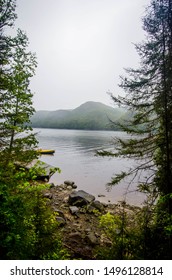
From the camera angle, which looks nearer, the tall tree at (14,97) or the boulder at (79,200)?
the tall tree at (14,97)

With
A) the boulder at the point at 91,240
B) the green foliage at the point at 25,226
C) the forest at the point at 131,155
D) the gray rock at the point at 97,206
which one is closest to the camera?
the green foliage at the point at 25,226

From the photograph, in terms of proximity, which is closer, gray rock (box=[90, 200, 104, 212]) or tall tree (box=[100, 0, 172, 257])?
tall tree (box=[100, 0, 172, 257])

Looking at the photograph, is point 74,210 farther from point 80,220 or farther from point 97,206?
point 97,206

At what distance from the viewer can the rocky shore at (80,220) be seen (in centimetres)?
746

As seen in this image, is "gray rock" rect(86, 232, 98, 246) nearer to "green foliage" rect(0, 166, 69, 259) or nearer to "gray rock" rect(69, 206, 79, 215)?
"gray rock" rect(69, 206, 79, 215)

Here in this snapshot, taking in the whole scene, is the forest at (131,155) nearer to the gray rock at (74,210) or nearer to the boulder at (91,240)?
the boulder at (91,240)

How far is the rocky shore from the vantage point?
7.46 m

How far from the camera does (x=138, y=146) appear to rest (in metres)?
8.13

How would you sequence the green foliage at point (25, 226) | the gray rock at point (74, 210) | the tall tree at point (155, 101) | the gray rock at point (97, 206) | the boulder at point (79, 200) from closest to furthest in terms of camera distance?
the green foliage at point (25, 226) < the tall tree at point (155, 101) < the gray rock at point (74, 210) < the gray rock at point (97, 206) < the boulder at point (79, 200)

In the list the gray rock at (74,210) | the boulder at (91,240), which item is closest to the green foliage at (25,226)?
the boulder at (91,240)

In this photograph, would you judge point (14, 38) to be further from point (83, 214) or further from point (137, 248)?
point (83, 214)

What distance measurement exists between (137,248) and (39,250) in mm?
2620

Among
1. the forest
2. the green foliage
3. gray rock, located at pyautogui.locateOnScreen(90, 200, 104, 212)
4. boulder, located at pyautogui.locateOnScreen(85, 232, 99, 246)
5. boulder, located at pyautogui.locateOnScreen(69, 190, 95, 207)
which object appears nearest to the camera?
the green foliage

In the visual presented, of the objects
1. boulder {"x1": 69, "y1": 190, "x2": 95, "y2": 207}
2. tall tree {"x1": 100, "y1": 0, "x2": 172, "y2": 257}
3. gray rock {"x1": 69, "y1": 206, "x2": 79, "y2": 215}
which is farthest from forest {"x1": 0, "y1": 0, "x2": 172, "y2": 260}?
boulder {"x1": 69, "y1": 190, "x2": 95, "y2": 207}
